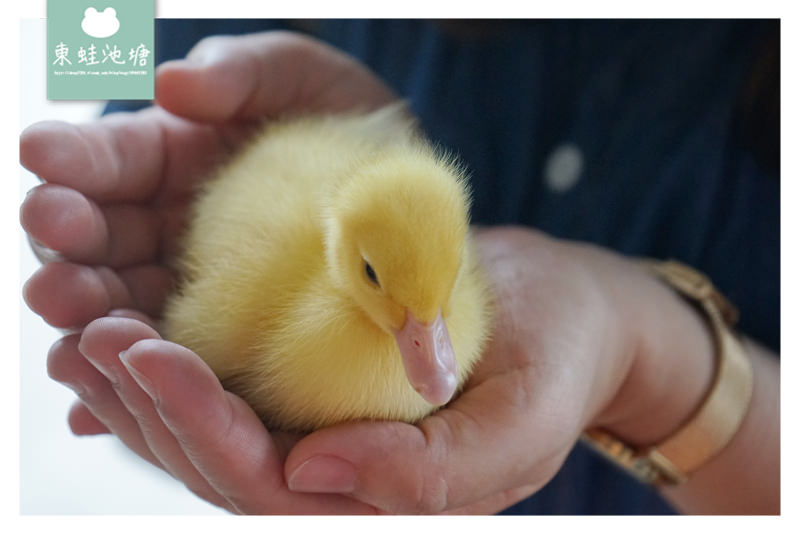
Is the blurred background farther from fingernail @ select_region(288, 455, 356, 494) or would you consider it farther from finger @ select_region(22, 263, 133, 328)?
fingernail @ select_region(288, 455, 356, 494)

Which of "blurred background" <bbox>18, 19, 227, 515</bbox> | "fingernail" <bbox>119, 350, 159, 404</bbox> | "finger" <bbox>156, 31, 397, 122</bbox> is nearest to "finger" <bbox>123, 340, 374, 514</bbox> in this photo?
"fingernail" <bbox>119, 350, 159, 404</bbox>

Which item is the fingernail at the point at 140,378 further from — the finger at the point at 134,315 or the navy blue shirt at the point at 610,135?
the navy blue shirt at the point at 610,135

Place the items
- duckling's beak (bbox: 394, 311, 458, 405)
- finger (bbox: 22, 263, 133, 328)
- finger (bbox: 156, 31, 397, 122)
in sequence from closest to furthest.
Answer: duckling's beak (bbox: 394, 311, 458, 405) → finger (bbox: 22, 263, 133, 328) → finger (bbox: 156, 31, 397, 122)

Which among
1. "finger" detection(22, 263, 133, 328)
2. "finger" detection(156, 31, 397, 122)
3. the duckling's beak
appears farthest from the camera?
"finger" detection(156, 31, 397, 122)

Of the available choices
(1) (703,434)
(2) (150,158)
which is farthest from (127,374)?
(1) (703,434)

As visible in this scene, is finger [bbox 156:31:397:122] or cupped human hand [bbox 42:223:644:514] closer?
A: cupped human hand [bbox 42:223:644:514]

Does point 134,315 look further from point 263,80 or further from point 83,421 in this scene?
point 263,80
